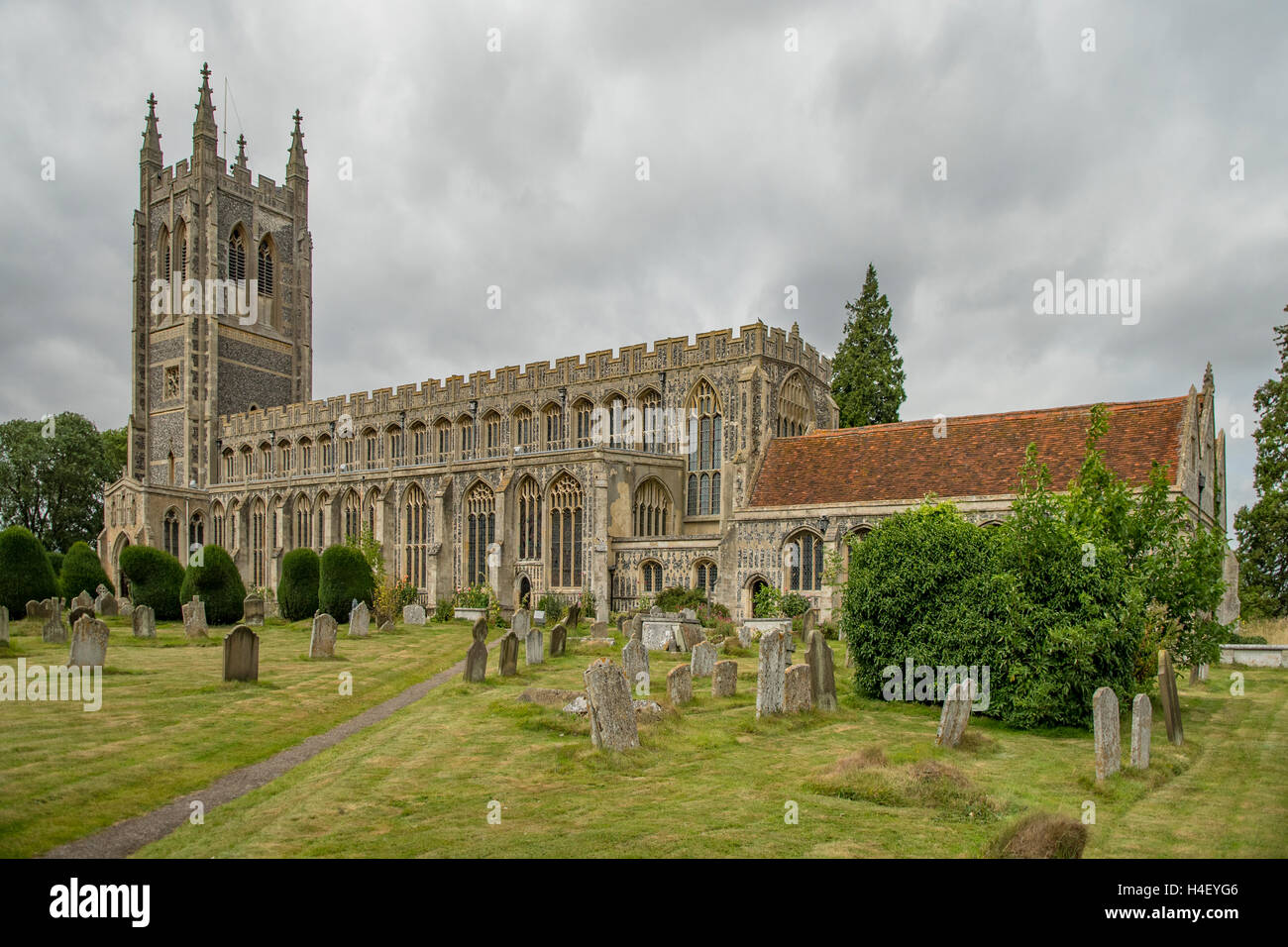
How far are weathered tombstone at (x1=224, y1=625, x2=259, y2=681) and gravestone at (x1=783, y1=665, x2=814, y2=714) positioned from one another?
28.3 ft

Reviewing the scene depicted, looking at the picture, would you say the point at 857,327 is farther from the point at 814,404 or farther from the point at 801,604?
the point at 801,604

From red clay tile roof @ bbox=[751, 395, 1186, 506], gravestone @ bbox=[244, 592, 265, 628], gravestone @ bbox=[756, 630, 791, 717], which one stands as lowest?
gravestone @ bbox=[244, 592, 265, 628]

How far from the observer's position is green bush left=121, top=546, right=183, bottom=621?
27328mm

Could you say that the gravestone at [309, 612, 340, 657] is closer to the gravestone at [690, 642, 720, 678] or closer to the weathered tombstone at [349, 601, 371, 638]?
the weathered tombstone at [349, 601, 371, 638]

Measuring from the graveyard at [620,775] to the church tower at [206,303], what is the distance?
44.1 meters

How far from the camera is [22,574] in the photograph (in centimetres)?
2641

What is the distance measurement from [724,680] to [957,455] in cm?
1460

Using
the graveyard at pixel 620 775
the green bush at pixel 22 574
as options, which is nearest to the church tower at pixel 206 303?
the green bush at pixel 22 574

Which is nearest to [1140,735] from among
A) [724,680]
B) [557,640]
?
[724,680]

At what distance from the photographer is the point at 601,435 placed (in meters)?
36.8

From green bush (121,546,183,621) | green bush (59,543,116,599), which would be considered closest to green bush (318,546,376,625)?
green bush (121,546,183,621)
